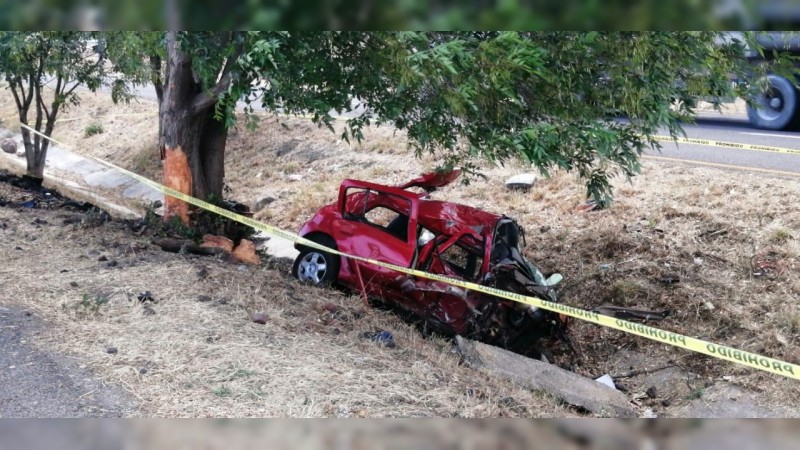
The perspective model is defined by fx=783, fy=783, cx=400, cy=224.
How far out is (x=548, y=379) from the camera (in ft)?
21.5

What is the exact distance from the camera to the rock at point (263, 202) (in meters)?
15.1

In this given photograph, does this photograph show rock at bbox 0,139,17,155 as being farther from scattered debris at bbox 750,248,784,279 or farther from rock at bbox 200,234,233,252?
scattered debris at bbox 750,248,784,279

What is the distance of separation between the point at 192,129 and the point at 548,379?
5.28 m

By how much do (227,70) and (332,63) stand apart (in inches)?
41.9

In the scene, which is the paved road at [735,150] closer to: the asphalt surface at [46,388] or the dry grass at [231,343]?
the dry grass at [231,343]

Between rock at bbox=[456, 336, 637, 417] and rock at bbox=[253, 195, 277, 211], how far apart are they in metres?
9.14

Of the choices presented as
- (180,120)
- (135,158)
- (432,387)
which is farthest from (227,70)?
(135,158)

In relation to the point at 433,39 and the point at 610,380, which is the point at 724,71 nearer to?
the point at 610,380

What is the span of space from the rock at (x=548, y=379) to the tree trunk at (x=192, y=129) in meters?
4.45

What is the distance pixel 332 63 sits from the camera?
6875 millimetres

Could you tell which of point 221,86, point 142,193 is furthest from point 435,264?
point 142,193

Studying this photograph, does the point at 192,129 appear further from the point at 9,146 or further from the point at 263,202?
the point at 9,146

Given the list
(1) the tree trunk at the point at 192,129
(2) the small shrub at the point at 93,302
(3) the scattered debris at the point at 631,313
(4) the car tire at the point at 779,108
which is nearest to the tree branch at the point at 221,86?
(1) the tree trunk at the point at 192,129

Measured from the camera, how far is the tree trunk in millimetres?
8984
